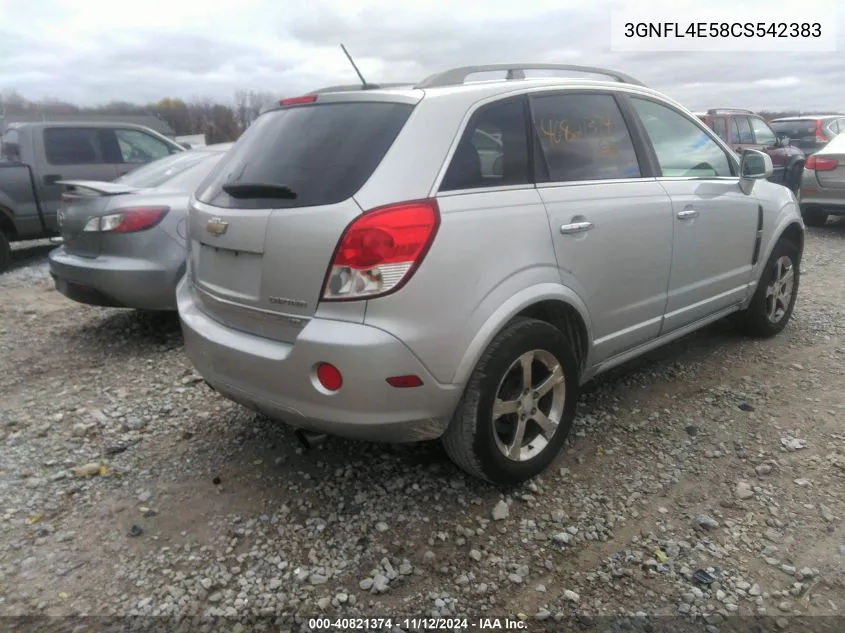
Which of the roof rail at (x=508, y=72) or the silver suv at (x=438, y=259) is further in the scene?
the roof rail at (x=508, y=72)

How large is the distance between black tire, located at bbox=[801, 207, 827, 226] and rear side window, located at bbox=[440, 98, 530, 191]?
8.13 meters

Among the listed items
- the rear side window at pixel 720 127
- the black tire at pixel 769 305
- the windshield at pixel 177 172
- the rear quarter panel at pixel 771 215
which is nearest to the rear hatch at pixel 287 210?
the windshield at pixel 177 172

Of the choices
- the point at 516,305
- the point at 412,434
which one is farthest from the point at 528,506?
the point at 516,305

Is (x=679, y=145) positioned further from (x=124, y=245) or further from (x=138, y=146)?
(x=138, y=146)

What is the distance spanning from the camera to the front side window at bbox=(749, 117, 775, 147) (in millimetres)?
11781

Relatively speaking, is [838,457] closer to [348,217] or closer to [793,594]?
[793,594]

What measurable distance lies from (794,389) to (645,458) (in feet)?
4.44

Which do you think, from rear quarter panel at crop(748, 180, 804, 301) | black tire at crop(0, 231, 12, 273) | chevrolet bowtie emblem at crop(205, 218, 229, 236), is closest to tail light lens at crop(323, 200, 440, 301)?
chevrolet bowtie emblem at crop(205, 218, 229, 236)

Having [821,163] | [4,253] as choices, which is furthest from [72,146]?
[821,163]

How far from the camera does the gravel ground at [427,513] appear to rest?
7.80ft

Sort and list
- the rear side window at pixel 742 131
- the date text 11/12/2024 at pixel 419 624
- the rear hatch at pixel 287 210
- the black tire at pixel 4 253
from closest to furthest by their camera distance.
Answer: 1. the date text 11/12/2024 at pixel 419 624
2. the rear hatch at pixel 287 210
3. the black tire at pixel 4 253
4. the rear side window at pixel 742 131

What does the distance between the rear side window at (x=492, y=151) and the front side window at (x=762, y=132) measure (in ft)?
34.4

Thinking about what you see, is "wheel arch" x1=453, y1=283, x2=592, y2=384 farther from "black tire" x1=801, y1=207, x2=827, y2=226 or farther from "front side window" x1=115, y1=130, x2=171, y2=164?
"black tire" x1=801, y1=207, x2=827, y2=226

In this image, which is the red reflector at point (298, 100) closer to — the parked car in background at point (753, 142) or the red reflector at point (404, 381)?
the red reflector at point (404, 381)
